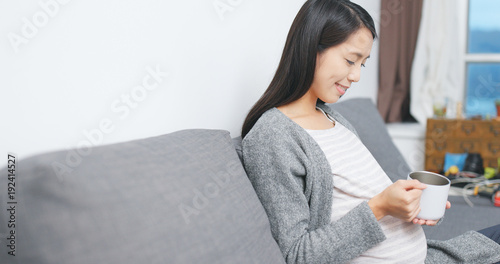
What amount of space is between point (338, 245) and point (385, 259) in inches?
6.3

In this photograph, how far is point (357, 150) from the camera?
1118 mm

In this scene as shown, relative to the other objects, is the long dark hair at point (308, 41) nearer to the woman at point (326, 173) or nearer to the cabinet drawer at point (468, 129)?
the woman at point (326, 173)

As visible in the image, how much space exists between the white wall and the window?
86.7 inches

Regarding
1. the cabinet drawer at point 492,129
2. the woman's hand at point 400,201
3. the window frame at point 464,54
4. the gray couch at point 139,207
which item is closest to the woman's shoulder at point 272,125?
the gray couch at point 139,207

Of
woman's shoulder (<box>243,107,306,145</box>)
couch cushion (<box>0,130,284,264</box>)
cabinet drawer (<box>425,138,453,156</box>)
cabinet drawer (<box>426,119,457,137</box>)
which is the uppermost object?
woman's shoulder (<box>243,107,306,145</box>)

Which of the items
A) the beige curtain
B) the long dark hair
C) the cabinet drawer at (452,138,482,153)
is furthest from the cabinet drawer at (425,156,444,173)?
the long dark hair

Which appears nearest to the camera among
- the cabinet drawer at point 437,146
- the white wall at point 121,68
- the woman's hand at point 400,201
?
the white wall at point 121,68

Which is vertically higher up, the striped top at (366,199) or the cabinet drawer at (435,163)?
the striped top at (366,199)

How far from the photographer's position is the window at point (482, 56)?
115 inches

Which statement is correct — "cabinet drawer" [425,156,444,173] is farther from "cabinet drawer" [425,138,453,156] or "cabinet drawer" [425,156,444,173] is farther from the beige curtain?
the beige curtain

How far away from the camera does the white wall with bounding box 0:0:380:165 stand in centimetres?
73

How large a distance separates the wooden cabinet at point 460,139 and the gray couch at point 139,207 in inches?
82.7

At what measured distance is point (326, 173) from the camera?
0.98 metres

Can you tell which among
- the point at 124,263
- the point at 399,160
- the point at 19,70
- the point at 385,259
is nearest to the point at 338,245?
the point at 385,259
